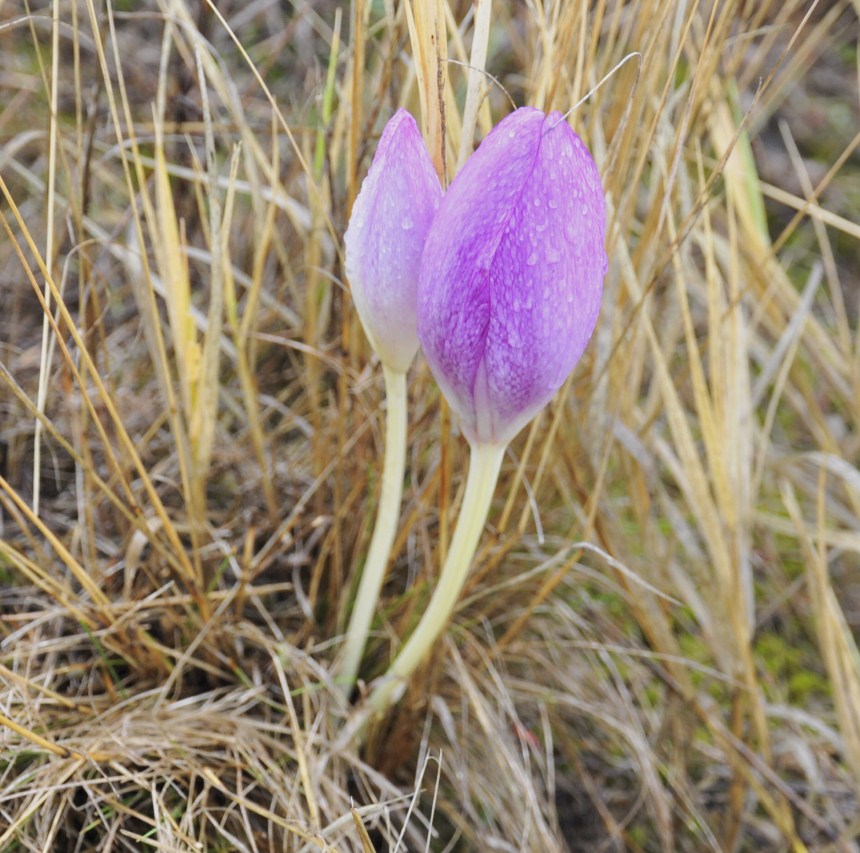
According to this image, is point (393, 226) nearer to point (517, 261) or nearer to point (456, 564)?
point (517, 261)

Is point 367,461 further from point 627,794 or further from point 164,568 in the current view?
point 627,794

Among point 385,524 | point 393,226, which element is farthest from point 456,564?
point 393,226

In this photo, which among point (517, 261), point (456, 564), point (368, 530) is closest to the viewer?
point (517, 261)

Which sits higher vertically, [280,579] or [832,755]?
[280,579]

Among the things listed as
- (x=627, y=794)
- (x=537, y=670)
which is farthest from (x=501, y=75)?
(x=627, y=794)

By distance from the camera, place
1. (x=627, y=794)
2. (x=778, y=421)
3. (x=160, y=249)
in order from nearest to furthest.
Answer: (x=160, y=249)
(x=627, y=794)
(x=778, y=421)

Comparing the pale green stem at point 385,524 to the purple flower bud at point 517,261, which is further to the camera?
the pale green stem at point 385,524
